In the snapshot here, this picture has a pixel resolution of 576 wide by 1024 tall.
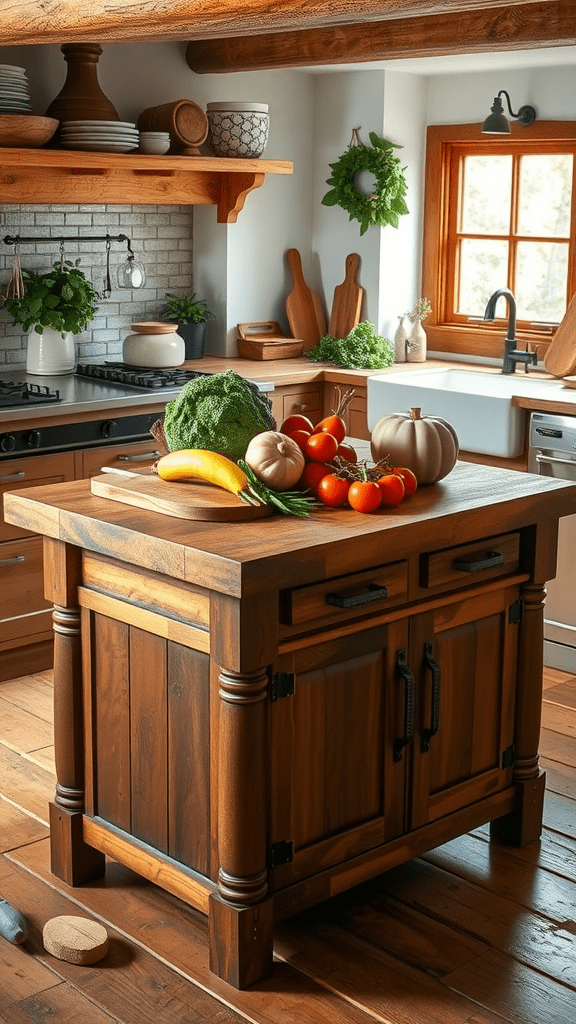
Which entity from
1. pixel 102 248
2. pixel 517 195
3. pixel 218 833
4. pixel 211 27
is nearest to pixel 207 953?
pixel 218 833

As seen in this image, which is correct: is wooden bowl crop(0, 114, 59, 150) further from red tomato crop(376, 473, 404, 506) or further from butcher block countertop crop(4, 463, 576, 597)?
red tomato crop(376, 473, 404, 506)

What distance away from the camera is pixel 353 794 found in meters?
2.99

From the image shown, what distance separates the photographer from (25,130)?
4887mm

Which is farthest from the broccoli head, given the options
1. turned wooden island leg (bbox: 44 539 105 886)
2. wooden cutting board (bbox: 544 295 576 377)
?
wooden cutting board (bbox: 544 295 576 377)

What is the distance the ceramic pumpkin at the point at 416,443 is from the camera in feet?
10.2

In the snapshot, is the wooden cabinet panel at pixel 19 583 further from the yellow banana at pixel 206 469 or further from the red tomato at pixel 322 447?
the red tomato at pixel 322 447

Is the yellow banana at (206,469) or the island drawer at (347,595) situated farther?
the yellow banana at (206,469)

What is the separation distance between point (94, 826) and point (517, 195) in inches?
162

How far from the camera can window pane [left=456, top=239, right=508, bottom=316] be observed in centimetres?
621

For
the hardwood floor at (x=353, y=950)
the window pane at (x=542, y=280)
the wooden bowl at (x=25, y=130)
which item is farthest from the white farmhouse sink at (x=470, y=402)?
the hardwood floor at (x=353, y=950)

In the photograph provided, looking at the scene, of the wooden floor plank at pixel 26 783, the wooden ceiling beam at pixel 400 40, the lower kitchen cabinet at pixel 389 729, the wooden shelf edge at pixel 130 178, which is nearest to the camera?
the lower kitchen cabinet at pixel 389 729

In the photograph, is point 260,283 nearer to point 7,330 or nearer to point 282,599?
point 7,330

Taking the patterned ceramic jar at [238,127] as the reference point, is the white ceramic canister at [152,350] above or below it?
below

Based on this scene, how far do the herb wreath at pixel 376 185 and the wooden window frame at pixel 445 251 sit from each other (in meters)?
0.22
